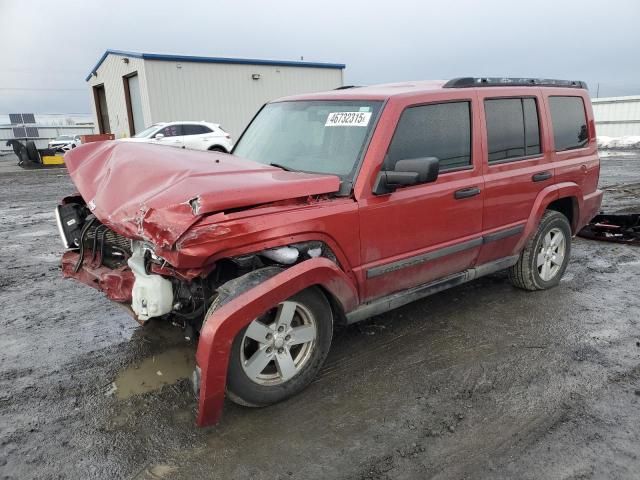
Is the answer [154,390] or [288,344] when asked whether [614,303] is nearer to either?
[288,344]

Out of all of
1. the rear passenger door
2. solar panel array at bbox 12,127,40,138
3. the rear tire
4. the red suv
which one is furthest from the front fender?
solar panel array at bbox 12,127,40,138

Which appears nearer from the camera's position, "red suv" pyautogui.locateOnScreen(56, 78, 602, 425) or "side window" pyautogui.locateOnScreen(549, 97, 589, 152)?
"red suv" pyautogui.locateOnScreen(56, 78, 602, 425)

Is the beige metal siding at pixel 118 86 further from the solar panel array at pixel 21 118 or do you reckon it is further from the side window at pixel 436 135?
the solar panel array at pixel 21 118

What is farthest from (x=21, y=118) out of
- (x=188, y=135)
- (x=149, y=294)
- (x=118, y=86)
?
(x=149, y=294)

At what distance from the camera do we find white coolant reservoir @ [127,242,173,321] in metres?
2.92

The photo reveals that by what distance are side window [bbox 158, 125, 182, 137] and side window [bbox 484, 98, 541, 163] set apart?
13788mm

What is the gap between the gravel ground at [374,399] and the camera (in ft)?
8.26

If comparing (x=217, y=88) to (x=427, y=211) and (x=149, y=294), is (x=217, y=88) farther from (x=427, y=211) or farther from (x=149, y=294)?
(x=149, y=294)

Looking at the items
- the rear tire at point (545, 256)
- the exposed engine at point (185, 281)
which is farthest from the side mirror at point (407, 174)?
the rear tire at point (545, 256)

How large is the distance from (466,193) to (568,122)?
1.86 m

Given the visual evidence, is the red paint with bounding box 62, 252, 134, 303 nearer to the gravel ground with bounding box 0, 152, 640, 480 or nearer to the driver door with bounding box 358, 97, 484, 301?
the gravel ground with bounding box 0, 152, 640, 480

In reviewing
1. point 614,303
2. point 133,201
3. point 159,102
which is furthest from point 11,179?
point 614,303

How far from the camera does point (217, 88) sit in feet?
72.5

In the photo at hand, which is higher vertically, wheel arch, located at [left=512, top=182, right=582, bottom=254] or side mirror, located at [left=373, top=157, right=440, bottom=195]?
side mirror, located at [left=373, top=157, right=440, bottom=195]
